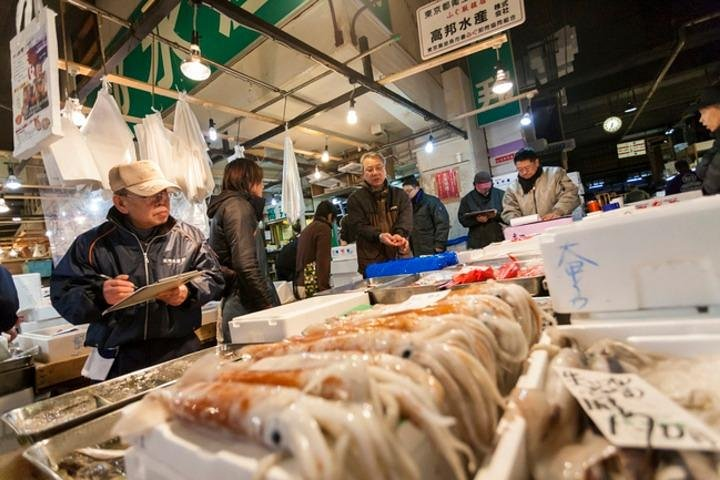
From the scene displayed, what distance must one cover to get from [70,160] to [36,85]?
2.35 ft

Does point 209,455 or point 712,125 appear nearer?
point 209,455

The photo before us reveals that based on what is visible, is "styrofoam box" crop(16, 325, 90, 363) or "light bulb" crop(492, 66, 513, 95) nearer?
"styrofoam box" crop(16, 325, 90, 363)

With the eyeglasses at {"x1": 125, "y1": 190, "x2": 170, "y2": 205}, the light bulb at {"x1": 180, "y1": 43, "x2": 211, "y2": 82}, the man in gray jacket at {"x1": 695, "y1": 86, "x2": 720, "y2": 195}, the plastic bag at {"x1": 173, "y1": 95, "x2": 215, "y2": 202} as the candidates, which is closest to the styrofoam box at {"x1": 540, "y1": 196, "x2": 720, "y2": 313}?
the eyeglasses at {"x1": 125, "y1": 190, "x2": 170, "y2": 205}

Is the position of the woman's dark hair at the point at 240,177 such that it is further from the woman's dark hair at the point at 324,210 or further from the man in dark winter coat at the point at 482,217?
the man in dark winter coat at the point at 482,217

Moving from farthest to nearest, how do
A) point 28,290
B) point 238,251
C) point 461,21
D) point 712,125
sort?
point 28,290
point 461,21
point 712,125
point 238,251

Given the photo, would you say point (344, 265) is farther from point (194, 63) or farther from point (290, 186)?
point (194, 63)

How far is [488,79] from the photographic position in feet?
27.9

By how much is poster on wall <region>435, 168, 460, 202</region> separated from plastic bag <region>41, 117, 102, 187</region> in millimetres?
7990

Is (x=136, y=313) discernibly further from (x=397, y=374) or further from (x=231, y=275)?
(x=397, y=374)

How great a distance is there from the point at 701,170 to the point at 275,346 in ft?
20.1

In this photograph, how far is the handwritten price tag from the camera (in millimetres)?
553

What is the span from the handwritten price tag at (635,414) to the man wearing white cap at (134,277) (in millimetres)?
2035

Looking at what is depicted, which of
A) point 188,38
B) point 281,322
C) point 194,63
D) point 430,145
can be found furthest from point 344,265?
point 281,322

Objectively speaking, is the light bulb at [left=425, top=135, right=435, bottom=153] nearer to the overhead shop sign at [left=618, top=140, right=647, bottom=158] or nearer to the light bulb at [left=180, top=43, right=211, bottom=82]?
the light bulb at [left=180, top=43, right=211, bottom=82]
